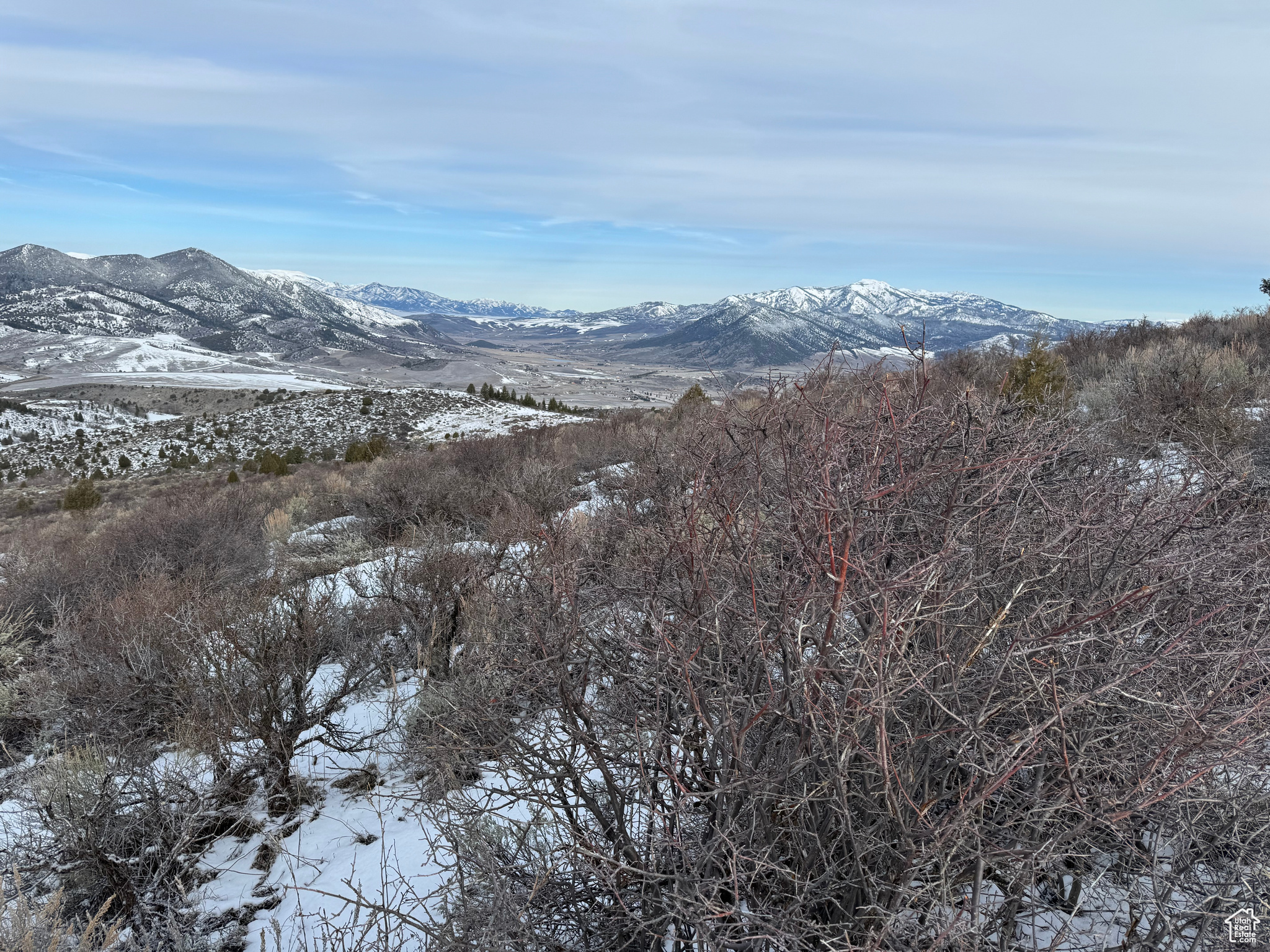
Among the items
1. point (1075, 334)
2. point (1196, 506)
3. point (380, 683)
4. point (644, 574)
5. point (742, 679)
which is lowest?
point (380, 683)

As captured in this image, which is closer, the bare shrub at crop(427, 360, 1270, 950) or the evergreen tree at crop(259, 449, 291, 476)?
the bare shrub at crop(427, 360, 1270, 950)

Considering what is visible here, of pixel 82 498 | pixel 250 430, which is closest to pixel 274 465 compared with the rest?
pixel 82 498

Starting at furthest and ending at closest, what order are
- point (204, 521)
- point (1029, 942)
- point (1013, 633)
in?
point (204, 521)
point (1029, 942)
point (1013, 633)

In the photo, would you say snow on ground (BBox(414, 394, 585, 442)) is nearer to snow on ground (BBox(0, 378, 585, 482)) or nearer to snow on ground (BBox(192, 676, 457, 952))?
snow on ground (BBox(0, 378, 585, 482))

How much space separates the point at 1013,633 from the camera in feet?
7.22

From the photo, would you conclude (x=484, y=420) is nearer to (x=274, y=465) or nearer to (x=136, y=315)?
(x=274, y=465)

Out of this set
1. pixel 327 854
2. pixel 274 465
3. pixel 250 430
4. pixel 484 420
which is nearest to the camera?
pixel 327 854

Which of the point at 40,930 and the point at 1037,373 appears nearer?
the point at 40,930

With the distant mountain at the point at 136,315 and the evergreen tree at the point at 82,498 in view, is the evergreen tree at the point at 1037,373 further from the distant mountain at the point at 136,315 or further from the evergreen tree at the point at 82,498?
the distant mountain at the point at 136,315

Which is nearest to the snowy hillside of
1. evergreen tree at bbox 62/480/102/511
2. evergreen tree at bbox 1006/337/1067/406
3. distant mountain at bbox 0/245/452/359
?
evergreen tree at bbox 62/480/102/511

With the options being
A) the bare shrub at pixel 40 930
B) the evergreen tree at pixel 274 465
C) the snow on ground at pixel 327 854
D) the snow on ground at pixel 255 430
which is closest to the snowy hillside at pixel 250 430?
the snow on ground at pixel 255 430

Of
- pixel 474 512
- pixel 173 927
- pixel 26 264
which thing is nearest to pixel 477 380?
pixel 474 512

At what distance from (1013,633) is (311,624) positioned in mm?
4918

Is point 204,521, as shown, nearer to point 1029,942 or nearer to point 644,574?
point 644,574
